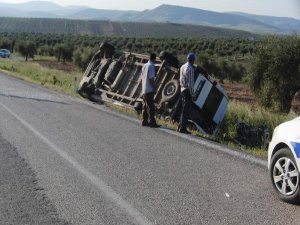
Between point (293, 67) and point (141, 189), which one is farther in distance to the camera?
point (293, 67)

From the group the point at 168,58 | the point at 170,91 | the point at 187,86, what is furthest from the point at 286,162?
the point at 168,58

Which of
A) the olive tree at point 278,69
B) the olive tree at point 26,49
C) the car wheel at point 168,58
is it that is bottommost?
the olive tree at point 26,49

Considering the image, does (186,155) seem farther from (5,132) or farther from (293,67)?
(293,67)

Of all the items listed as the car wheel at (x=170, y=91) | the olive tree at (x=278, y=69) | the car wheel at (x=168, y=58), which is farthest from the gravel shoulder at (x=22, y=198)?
the olive tree at (x=278, y=69)

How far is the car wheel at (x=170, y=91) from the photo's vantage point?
14266 mm

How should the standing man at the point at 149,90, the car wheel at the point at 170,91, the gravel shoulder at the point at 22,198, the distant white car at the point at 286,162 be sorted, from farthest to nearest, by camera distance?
the car wheel at the point at 170,91 < the standing man at the point at 149,90 < the distant white car at the point at 286,162 < the gravel shoulder at the point at 22,198

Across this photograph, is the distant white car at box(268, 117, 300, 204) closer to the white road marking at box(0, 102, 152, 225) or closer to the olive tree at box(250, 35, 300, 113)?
the white road marking at box(0, 102, 152, 225)

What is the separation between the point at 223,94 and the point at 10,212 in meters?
9.38

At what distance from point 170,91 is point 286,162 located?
8414 millimetres

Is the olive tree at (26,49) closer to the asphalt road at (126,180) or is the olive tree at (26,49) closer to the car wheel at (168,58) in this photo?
the car wheel at (168,58)

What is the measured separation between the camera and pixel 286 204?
20.2ft

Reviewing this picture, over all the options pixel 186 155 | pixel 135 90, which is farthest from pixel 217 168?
pixel 135 90

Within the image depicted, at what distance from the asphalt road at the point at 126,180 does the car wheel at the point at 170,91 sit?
6.68ft

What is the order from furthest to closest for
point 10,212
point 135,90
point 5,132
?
1. point 135,90
2. point 5,132
3. point 10,212
